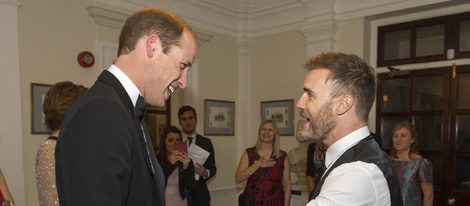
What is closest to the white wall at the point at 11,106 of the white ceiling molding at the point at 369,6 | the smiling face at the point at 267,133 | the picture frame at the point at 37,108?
the picture frame at the point at 37,108

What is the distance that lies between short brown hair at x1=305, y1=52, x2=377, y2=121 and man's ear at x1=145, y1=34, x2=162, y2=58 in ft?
1.85

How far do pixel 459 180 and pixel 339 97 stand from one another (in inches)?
125

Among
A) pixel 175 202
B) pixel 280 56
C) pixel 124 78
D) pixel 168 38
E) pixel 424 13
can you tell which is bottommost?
pixel 175 202

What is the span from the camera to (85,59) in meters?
3.64

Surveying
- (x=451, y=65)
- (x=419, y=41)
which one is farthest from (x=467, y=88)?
(x=419, y=41)

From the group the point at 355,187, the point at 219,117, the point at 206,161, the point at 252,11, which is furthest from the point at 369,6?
the point at 355,187

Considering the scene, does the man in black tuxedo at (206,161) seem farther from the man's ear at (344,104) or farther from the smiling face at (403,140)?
the man's ear at (344,104)

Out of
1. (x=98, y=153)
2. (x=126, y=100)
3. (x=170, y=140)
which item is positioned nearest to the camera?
(x=98, y=153)

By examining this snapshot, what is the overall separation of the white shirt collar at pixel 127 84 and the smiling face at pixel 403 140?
2.82 meters

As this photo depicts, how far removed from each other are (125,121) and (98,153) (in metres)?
0.10

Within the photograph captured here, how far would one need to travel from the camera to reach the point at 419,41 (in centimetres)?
402

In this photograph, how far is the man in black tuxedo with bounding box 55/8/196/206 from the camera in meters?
0.85

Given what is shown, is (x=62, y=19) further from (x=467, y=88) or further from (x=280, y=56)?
(x=467, y=88)

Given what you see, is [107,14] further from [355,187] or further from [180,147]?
[355,187]
